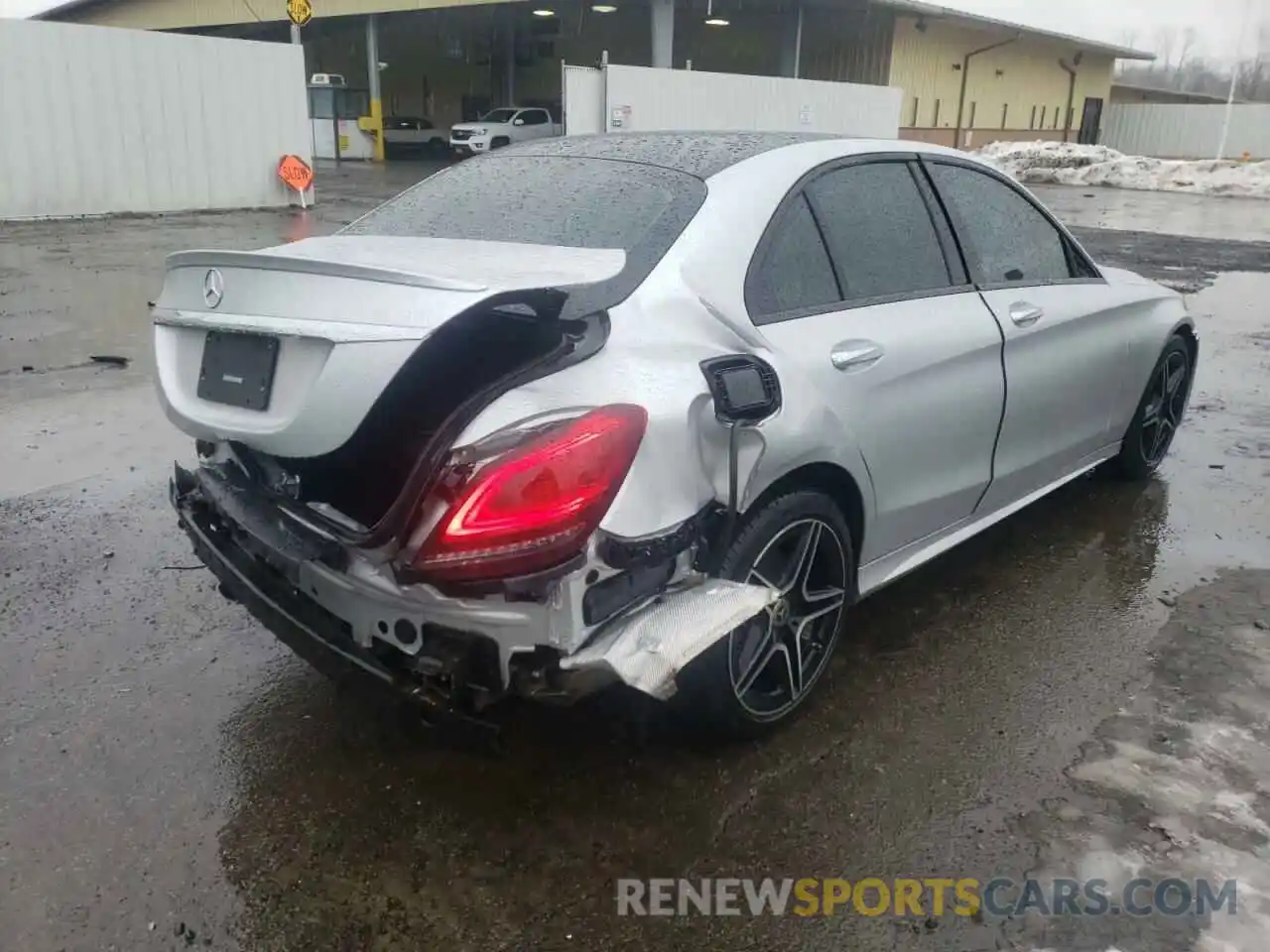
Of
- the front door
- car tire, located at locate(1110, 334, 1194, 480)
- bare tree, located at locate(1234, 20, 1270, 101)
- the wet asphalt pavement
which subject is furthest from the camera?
bare tree, located at locate(1234, 20, 1270, 101)

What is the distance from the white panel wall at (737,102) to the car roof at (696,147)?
1594 cm

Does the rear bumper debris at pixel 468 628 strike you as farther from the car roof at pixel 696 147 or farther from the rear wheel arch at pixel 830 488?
A: the car roof at pixel 696 147

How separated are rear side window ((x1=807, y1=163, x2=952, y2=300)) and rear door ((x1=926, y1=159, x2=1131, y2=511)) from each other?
201mm

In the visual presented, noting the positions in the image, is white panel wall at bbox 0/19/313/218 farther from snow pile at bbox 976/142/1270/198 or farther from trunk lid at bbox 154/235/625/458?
snow pile at bbox 976/142/1270/198

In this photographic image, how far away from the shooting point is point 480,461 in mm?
2254

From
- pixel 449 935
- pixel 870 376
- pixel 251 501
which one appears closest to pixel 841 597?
pixel 870 376

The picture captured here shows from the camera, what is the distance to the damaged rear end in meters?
2.26

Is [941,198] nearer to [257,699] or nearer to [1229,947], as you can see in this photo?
[1229,947]

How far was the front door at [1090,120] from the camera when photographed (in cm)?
4694

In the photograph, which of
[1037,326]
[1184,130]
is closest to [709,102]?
[1037,326]

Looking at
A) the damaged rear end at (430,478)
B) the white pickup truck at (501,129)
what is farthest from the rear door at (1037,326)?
the white pickup truck at (501,129)

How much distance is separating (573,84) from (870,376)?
59.5ft

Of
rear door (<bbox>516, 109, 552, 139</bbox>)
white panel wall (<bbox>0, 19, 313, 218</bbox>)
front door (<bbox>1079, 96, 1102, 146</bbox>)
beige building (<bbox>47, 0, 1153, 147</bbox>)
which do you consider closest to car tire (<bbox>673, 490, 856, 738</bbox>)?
white panel wall (<bbox>0, 19, 313, 218</bbox>)

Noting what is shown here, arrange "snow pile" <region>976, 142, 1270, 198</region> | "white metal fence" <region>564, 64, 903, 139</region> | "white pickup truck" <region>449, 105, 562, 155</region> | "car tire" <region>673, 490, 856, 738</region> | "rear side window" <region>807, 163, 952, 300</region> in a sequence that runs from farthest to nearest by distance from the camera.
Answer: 1. "white pickup truck" <region>449, 105, 562, 155</region>
2. "snow pile" <region>976, 142, 1270, 198</region>
3. "white metal fence" <region>564, 64, 903, 139</region>
4. "rear side window" <region>807, 163, 952, 300</region>
5. "car tire" <region>673, 490, 856, 738</region>
